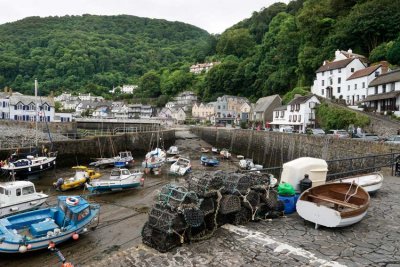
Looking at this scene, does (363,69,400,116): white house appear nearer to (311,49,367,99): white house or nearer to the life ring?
(311,49,367,99): white house

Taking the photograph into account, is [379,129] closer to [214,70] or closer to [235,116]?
[235,116]

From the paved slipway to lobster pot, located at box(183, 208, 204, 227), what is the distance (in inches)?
19.1

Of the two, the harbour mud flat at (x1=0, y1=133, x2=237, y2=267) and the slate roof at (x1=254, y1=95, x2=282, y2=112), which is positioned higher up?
the slate roof at (x1=254, y1=95, x2=282, y2=112)

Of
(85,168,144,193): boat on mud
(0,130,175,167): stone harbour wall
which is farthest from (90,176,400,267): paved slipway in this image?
(0,130,175,167): stone harbour wall

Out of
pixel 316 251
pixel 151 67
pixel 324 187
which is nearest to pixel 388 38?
pixel 324 187

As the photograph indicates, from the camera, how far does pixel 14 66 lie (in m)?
122

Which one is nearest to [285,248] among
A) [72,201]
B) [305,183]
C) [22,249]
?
[305,183]

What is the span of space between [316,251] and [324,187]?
296 cm

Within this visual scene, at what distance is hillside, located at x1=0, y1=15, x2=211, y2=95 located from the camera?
425 ft

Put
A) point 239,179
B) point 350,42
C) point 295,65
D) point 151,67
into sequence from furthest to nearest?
point 151,67, point 295,65, point 350,42, point 239,179

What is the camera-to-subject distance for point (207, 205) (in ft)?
25.4

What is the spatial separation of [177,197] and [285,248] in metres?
2.79

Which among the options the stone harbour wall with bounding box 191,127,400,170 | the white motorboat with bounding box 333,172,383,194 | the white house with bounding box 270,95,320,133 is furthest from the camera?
the white house with bounding box 270,95,320,133

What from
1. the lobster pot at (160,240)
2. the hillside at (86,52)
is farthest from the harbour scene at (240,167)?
the hillside at (86,52)
